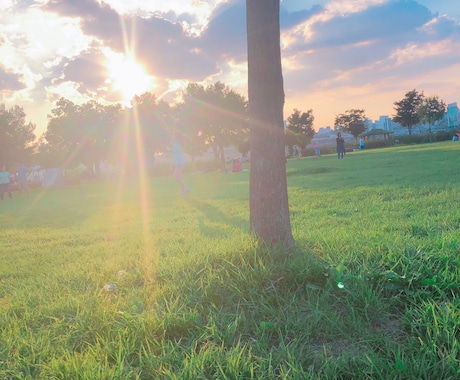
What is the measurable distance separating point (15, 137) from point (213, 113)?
21.4 meters

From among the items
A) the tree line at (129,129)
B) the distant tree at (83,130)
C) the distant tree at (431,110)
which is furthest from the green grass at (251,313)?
the distant tree at (431,110)

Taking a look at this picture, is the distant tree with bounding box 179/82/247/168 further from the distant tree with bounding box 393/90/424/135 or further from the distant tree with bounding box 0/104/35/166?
the distant tree with bounding box 393/90/424/135

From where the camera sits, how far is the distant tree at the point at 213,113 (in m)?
43.4

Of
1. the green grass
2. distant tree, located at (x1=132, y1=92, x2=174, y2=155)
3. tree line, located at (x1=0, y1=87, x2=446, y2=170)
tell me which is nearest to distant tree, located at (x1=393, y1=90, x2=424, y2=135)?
tree line, located at (x1=0, y1=87, x2=446, y2=170)

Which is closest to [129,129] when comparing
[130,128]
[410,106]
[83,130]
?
[130,128]

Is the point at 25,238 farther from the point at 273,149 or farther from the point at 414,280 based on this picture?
the point at 414,280

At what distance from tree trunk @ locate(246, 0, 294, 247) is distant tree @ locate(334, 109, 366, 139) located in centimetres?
8330

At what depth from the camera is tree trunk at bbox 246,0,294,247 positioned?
3506mm

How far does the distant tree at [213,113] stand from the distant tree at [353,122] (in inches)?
1755

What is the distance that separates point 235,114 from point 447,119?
71823 mm

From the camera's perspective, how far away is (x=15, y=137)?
39875 millimetres

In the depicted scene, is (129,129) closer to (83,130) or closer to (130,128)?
(130,128)

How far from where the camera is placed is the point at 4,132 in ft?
125

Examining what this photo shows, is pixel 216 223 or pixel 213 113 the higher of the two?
pixel 213 113
